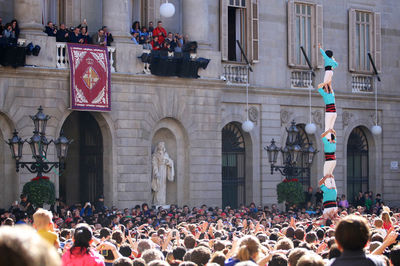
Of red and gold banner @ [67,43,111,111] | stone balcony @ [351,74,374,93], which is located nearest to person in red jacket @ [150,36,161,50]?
red and gold banner @ [67,43,111,111]

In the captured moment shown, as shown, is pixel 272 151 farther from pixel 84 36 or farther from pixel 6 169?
pixel 6 169

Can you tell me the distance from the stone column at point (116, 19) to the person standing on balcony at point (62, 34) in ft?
6.47

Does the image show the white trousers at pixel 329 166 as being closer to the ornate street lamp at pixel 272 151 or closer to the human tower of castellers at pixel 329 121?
the human tower of castellers at pixel 329 121

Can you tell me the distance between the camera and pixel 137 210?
27312mm

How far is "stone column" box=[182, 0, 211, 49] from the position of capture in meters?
32.9

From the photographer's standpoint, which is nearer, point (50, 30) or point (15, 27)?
point (15, 27)

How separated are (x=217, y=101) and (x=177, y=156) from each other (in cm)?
303

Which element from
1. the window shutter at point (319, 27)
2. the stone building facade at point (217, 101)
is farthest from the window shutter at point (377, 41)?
the window shutter at point (319, 27)

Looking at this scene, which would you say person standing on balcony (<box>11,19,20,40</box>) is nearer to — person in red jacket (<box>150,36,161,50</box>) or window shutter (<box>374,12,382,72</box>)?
person in red jacket (<box>150,36,161,50</box>)

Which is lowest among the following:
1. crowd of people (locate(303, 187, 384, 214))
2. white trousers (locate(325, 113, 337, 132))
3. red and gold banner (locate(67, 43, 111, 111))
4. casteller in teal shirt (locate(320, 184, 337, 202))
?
crowd of people (locate(303, 187, 384, 214))

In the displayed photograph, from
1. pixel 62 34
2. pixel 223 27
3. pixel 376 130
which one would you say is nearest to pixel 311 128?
pixel 376 130

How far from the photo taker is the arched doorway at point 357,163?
39875mm

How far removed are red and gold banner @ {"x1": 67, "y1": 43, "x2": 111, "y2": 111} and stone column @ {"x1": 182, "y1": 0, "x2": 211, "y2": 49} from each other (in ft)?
15.3

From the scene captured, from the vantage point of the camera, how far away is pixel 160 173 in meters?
31.9
